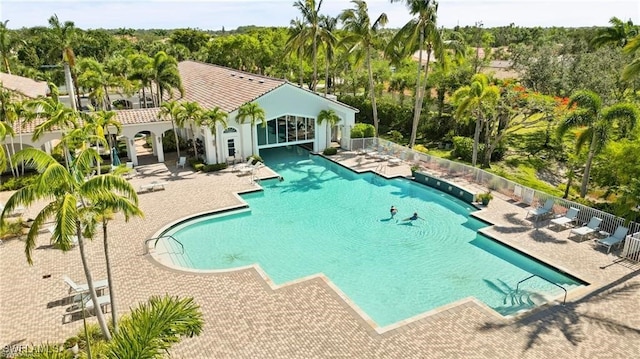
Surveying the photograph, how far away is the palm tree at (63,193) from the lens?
27.7 feet

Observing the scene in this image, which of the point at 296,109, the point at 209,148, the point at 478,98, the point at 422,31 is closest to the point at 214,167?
the point at 209,148

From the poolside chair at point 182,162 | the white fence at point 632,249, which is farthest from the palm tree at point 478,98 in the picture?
the poolside chair at point 182,162

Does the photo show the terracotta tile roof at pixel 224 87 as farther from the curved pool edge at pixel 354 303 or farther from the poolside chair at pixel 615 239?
the poolside chair at pixel 615 239

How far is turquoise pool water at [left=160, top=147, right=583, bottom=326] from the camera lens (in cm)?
1556

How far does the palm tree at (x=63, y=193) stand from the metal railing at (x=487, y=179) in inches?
747

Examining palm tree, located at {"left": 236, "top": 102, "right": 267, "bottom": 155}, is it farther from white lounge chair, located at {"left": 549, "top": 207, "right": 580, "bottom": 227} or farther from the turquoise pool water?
white lounge chair, located at {"left": 549, "top": 207, "right": 580, "bottom": 227}

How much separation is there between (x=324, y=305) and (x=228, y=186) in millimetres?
13329

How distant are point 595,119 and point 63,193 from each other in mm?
22622

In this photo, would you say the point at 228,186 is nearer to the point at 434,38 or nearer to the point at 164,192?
the point at 164,192

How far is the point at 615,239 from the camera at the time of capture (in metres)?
17.7

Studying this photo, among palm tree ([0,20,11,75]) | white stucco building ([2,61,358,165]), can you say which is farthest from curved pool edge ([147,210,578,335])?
palm tree ([0,20,11,75])

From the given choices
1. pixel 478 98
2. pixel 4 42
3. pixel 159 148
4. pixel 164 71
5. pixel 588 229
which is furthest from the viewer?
Result: pixel 4 42

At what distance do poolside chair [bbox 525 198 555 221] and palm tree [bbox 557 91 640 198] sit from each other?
11.7 feet

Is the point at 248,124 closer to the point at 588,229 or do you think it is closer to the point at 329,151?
the point at 329,151
